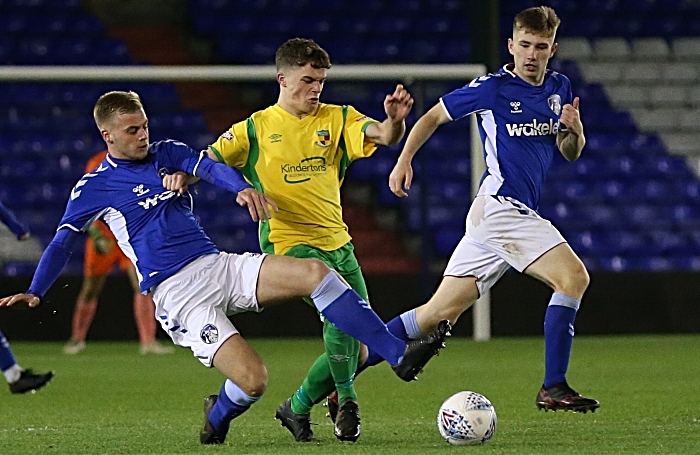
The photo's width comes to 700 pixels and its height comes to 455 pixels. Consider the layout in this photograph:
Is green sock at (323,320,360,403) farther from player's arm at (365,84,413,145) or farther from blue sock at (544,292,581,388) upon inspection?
blue sock at (544,292,581,388)

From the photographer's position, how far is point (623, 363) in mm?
9891

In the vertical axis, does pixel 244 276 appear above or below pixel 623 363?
above

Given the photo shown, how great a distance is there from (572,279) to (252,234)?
742 centimetres

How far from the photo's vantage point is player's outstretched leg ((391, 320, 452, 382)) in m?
5.22

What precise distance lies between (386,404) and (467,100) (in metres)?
1.80

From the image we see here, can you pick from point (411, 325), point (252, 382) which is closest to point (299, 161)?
point (252, 382)

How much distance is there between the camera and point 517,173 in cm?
645

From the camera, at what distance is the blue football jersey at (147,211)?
5.59 metres

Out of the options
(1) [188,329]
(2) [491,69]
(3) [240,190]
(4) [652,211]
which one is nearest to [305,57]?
(3) [240,190]

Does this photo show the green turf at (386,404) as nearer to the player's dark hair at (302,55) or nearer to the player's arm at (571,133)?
the player's arm at (571,133)

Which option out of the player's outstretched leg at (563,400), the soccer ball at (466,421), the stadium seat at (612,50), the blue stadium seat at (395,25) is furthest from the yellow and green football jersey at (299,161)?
the stadium seat at (612,50)

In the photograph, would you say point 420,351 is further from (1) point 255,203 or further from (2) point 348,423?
(1) point 255,203

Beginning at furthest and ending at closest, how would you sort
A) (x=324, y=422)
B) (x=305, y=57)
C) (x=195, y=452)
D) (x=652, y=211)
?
(x=652, y=211) < (x=324, y=422) < (x=305, y=57) < (x=195, y=452)

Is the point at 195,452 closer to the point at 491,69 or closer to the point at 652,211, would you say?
the point at 491,69
